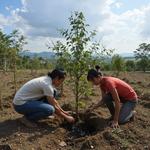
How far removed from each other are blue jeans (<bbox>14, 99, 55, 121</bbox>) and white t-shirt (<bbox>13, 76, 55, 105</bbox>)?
10 cm

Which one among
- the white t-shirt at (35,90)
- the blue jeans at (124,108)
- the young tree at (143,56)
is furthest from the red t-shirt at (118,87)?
the young tree at (143,56)

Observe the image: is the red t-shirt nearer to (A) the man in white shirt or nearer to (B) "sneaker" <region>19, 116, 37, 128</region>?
(A) the man in white shirt

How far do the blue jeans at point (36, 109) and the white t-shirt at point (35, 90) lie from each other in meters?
0.10

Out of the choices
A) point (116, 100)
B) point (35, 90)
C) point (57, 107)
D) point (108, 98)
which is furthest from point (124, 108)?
point (35, 90)

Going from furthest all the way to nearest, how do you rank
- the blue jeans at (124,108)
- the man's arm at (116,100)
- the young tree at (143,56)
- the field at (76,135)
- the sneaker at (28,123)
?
the young tree at (143,56) < the blue jeans at (124,108) < the sneaker at (28,123) < the man's arm at (116,100) < the field at (76,135)

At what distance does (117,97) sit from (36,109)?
1753mm

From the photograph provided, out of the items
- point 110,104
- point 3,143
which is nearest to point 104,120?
point 110,104

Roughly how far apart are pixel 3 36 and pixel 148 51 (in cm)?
5164

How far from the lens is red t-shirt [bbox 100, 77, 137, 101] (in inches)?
290

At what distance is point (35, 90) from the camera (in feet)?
24.1

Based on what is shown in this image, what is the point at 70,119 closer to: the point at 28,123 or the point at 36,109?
the point at 36,109

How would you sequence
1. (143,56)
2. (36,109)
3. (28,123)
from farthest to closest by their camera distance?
(143,56), (28,123), (36,109)

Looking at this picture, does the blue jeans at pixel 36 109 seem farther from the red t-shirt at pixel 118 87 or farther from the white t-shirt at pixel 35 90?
the red t-shirt at pixel 118 87

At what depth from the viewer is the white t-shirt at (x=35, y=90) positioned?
709 cm
